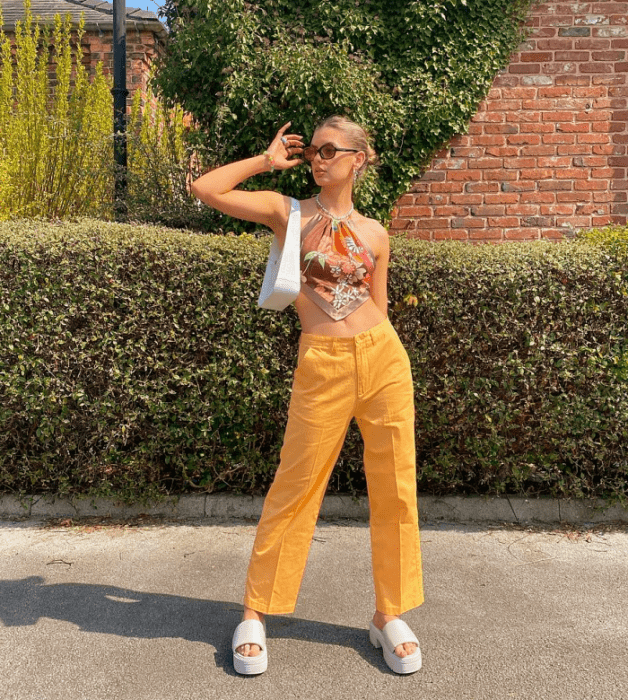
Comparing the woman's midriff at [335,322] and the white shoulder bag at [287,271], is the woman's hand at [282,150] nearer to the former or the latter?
the white shoulder bag at [287,271]

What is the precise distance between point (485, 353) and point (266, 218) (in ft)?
6.53

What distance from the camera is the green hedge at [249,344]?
4348mm

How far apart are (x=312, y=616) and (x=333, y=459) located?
0.83 metres

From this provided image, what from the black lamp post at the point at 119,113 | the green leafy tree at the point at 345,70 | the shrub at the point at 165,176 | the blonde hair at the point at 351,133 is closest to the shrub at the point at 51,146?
the black lamp post at the point at 119,113

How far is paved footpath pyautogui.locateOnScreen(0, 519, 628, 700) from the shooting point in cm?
275

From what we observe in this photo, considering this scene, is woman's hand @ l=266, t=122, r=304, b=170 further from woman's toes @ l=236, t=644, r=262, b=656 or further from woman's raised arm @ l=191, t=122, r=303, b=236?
woman's toes @ l=236, t=644, r=262, b=656

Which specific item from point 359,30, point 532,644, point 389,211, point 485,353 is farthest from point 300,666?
point 359,30

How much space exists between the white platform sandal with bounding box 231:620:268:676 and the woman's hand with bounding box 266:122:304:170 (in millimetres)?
1826

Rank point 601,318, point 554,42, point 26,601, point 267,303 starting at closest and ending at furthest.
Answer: point 267,303 → point 26,601 → point 601,318 → point 554,42

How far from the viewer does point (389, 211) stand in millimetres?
6832

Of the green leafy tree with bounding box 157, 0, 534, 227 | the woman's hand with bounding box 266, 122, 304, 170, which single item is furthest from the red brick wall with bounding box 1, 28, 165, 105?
the woman's hand with bounding box 266, 122, 304, 170

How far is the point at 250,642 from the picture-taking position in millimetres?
2869

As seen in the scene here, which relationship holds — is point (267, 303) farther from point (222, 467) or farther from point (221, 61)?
point (221, 61)

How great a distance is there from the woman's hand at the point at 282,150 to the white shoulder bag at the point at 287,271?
15cm
